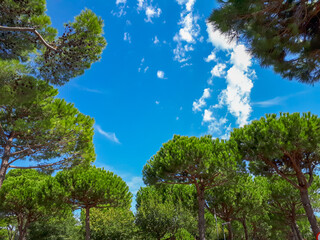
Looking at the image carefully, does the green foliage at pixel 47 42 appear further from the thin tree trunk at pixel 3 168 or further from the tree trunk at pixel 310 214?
the tree trunk at pixel 310 214

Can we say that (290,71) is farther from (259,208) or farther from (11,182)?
(11,182)

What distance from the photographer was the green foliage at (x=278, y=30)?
15.7 feet

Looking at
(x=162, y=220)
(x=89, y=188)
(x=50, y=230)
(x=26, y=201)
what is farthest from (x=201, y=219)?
(x=50, y=230)

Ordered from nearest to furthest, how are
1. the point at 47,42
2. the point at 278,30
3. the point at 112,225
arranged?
the point at 278,30
the point at 47,42
the point at 112,225

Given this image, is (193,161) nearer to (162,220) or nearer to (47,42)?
(162,220)

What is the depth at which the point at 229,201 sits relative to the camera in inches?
788

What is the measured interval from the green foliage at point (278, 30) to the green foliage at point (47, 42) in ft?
16.6

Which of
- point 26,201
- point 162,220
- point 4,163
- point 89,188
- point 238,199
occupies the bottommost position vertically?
point 162,220

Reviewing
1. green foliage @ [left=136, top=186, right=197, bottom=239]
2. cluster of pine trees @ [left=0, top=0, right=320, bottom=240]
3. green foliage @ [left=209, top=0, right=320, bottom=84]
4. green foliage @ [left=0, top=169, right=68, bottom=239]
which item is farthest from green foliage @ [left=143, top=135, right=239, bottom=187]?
green foliage @ [left=0, top=169, right=68, bottom=239]

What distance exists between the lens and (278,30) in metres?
5.45

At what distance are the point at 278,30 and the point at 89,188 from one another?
58.2ft

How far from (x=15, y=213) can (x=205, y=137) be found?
64.9ft

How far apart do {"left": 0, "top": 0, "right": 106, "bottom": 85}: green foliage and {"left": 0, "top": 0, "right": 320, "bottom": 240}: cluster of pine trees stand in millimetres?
38

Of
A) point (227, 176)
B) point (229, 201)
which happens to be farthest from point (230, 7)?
point (229, 201)
